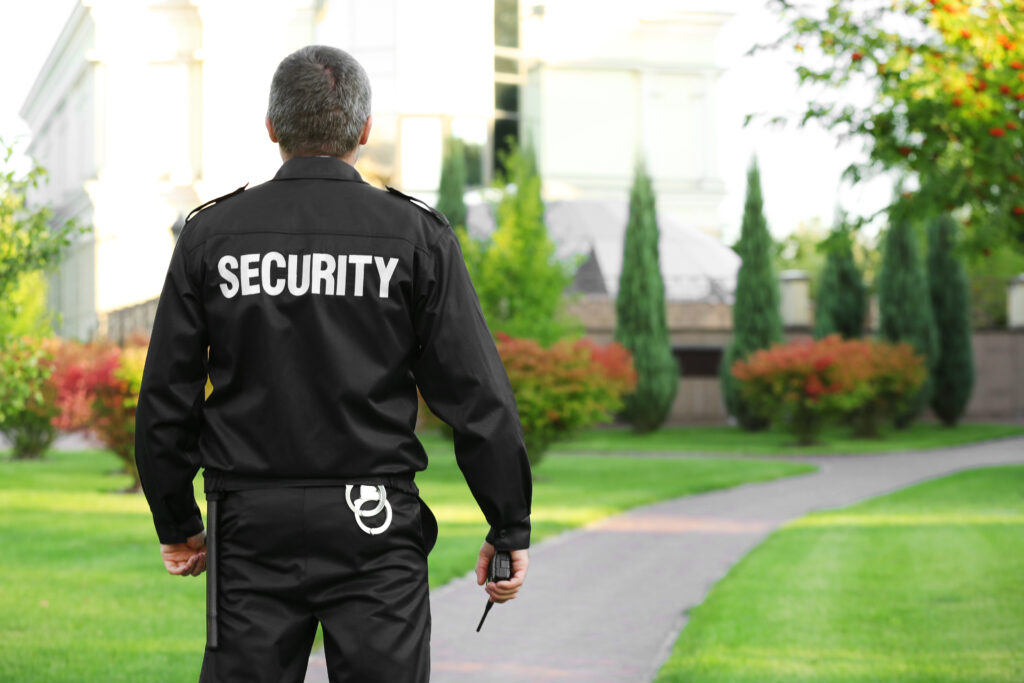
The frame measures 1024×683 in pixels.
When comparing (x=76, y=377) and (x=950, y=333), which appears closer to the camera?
(x=76, y=377)

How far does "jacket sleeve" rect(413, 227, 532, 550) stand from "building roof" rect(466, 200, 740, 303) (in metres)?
33.6

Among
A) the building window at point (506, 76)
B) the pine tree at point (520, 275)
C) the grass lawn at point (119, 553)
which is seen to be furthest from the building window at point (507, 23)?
the grass lawn at point (119, 553)

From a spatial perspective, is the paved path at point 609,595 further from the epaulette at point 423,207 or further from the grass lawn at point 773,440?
the grass lawn at point 773,440

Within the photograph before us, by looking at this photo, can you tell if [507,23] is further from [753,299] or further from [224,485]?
[224,485]

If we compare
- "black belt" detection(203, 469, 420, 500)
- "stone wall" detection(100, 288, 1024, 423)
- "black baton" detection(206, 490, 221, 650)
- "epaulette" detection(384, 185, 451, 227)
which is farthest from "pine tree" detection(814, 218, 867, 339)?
"black baton" detection(206, 490, 221, 650)

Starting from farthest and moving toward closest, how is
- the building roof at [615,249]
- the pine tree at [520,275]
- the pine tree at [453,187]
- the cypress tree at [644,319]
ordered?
the building roof at [615,249] < the pine tree at [453,187] < the cypress tree at [644,319] < the pine tree at [520,275]

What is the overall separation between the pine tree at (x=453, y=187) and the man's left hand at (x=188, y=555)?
95.8ft

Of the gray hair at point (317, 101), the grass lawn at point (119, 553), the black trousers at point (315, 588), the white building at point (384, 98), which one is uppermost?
the white building at point (384, 98)

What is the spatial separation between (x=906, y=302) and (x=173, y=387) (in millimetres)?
31580

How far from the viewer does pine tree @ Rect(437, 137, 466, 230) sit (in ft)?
108

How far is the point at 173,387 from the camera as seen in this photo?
3.02 meters

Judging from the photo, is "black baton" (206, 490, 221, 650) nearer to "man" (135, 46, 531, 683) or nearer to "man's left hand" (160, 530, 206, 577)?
"man" (135, 46, 531, 683)

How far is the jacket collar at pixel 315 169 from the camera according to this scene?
3.09 m

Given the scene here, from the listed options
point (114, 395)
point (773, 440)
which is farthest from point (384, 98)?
point (114, 395)
